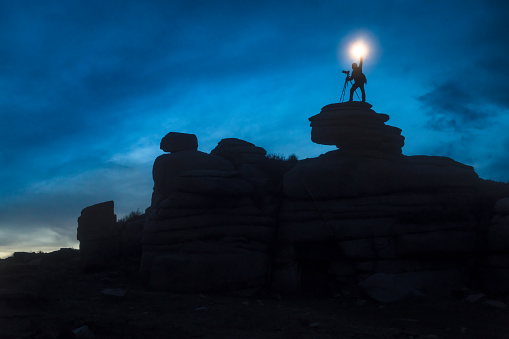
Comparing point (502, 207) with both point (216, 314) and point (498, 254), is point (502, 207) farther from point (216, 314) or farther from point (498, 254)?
point (216, 314)

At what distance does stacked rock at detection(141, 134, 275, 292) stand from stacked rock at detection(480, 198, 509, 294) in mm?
Answer: 8214

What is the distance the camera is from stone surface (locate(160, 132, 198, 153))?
23.0 meters

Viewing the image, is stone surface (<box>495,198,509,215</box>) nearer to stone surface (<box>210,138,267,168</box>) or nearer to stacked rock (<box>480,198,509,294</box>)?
stacked rock (<box>480,198,509,294</box>)

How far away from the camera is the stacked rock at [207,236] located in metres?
17.2

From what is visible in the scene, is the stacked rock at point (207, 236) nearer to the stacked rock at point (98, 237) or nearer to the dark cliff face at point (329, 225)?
the dark cliff face at point (329, 225)

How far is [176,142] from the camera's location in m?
23.0

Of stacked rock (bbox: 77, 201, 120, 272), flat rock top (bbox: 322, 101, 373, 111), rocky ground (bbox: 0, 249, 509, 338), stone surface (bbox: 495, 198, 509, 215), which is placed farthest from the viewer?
flat rock top (bbox: 322, 101, 373, 111)

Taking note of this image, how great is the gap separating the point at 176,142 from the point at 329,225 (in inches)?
332

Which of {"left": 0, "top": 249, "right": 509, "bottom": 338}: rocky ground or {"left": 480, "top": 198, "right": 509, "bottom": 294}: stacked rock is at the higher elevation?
{"left": 480, "top": 198, "right": 509, "bottom": 294}: stacked rock

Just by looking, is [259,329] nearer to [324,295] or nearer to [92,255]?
[324,295]

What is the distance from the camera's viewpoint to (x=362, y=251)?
60.9 ft

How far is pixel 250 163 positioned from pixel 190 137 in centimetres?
Answer: 375

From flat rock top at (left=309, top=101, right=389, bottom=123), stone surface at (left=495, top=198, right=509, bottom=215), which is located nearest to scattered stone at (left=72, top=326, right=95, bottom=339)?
flat rock top at (left=309, top=101, right=389, bottom=123)

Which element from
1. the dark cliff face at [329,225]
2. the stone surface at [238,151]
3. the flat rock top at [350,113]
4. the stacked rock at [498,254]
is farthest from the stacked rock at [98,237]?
the stacked rock at [498,254]
